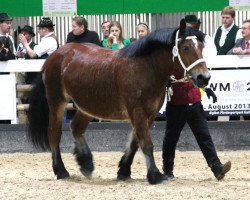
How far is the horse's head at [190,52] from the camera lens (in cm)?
999

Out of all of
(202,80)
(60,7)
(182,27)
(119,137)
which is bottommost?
(119,137)

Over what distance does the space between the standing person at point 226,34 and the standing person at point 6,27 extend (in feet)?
10.5

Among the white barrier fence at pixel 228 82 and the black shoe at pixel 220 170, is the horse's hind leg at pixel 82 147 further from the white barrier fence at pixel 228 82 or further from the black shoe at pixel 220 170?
the white barrier fence at pixel 228 82

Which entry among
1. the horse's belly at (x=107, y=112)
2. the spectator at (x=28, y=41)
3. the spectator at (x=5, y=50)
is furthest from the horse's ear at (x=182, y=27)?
the spectator at (x=28, y=41)

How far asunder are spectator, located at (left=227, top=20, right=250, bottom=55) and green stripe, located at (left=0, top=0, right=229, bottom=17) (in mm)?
1088

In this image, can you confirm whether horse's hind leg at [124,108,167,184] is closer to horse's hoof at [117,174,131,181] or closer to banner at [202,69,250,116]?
horse's hoof at [117,174,131,181]

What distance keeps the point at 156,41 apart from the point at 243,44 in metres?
3.83

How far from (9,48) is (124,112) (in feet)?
14.5

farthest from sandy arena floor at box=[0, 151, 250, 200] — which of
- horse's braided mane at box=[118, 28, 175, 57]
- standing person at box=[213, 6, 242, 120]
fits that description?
standing person at box=[213, 6, 242, 120]

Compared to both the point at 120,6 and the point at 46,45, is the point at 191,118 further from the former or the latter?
the point at 120,6

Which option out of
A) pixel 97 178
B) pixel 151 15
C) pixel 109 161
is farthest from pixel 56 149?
pixel 151 15

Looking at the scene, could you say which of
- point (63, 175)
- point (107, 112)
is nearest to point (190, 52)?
point (107, 112)

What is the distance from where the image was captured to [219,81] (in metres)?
13.8

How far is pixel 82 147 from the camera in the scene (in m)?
11.5
